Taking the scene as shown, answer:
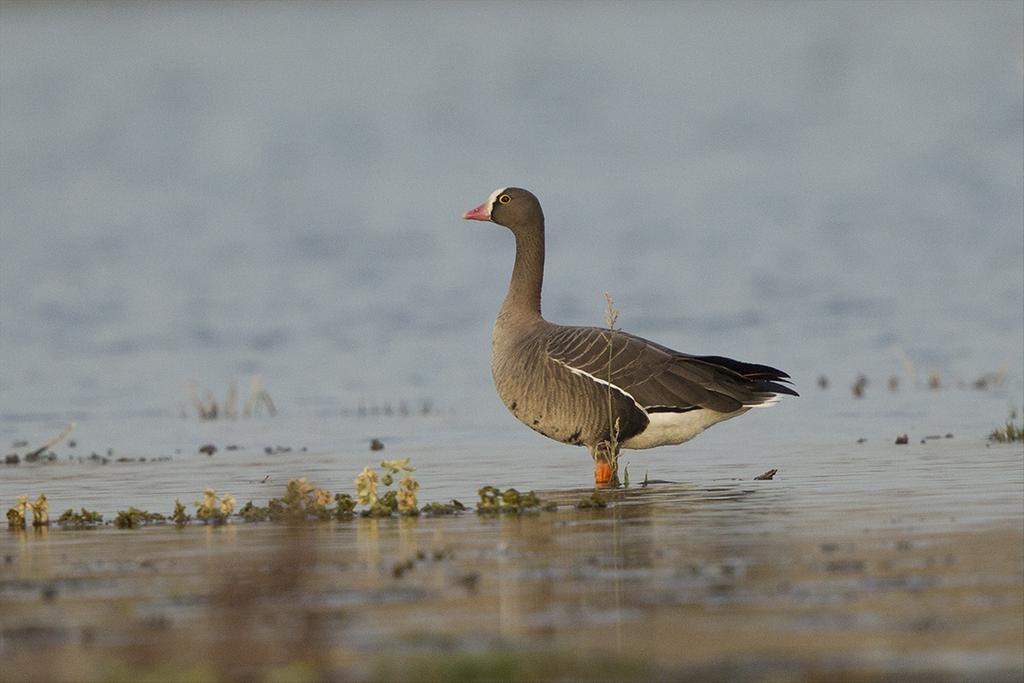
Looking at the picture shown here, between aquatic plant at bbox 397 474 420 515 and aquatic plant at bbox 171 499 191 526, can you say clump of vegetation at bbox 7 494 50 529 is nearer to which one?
Result: aquatic plant at bbox 171 499 191 526

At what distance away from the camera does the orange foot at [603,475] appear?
13.8 meters

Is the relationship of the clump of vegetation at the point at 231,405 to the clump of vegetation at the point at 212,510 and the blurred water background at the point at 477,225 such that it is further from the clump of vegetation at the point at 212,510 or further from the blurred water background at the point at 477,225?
the clump of vegetation at the point at 212,510

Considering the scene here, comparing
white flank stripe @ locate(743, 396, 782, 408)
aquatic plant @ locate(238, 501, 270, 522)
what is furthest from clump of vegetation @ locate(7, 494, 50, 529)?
white flank stripe @ locate(743, 396, 782, 408)

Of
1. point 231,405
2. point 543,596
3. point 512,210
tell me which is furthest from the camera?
point 231,405

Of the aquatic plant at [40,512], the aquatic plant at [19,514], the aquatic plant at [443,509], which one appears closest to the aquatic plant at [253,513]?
the aquatic plant at [443,509]

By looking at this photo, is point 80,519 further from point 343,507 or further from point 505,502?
point 505,502

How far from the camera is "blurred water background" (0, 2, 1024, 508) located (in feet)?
65.1

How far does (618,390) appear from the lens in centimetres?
1405

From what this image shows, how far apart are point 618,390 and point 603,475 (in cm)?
68

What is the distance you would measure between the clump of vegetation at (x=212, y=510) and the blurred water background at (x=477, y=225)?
2194 millimetres

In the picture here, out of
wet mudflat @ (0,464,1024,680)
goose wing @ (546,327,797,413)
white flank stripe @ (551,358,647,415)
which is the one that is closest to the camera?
wet mudflat @ (0,464,1024,680)

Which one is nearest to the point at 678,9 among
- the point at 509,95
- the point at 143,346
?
the point at 509,95

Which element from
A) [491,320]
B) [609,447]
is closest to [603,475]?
[609,447]

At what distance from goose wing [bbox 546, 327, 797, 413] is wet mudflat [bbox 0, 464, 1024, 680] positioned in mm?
2469
